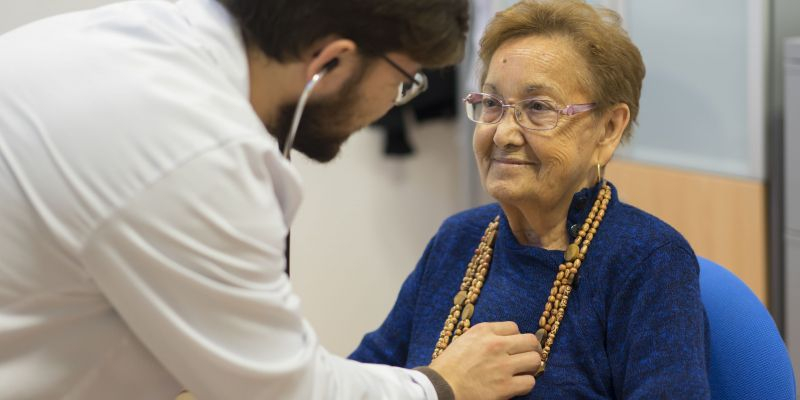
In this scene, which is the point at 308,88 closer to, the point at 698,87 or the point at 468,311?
the point at 468,311

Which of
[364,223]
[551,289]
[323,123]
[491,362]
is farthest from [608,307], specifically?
[364,223]

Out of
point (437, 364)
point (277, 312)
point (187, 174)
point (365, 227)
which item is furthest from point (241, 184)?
point (365, 227)

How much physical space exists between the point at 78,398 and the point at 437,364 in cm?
53

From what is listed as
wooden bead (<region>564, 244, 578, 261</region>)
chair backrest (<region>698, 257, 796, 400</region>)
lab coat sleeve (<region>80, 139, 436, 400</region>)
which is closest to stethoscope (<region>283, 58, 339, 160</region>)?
lab coat sleeve (<region>80, 139, 436, 400</region>)

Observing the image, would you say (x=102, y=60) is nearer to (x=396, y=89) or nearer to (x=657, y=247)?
(x=396, y=89)

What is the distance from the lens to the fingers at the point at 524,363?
1.62 meters

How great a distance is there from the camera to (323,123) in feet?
4.71

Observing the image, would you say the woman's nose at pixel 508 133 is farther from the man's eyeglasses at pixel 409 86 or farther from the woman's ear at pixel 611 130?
the man's eyeglasses at pixel 409 86

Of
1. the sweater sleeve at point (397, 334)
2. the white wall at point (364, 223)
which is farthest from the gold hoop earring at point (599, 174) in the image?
the white wall at point (364, 223)

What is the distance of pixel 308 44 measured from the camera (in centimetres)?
133

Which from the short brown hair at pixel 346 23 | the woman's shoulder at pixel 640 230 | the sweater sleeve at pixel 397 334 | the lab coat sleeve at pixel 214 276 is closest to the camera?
the lab coat sleeve at pixel 214 276

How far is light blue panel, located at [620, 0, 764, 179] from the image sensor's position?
306 centimetres

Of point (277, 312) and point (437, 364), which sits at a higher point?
point (277, 312)

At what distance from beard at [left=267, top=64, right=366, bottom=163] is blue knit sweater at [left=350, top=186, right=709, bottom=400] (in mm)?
459
